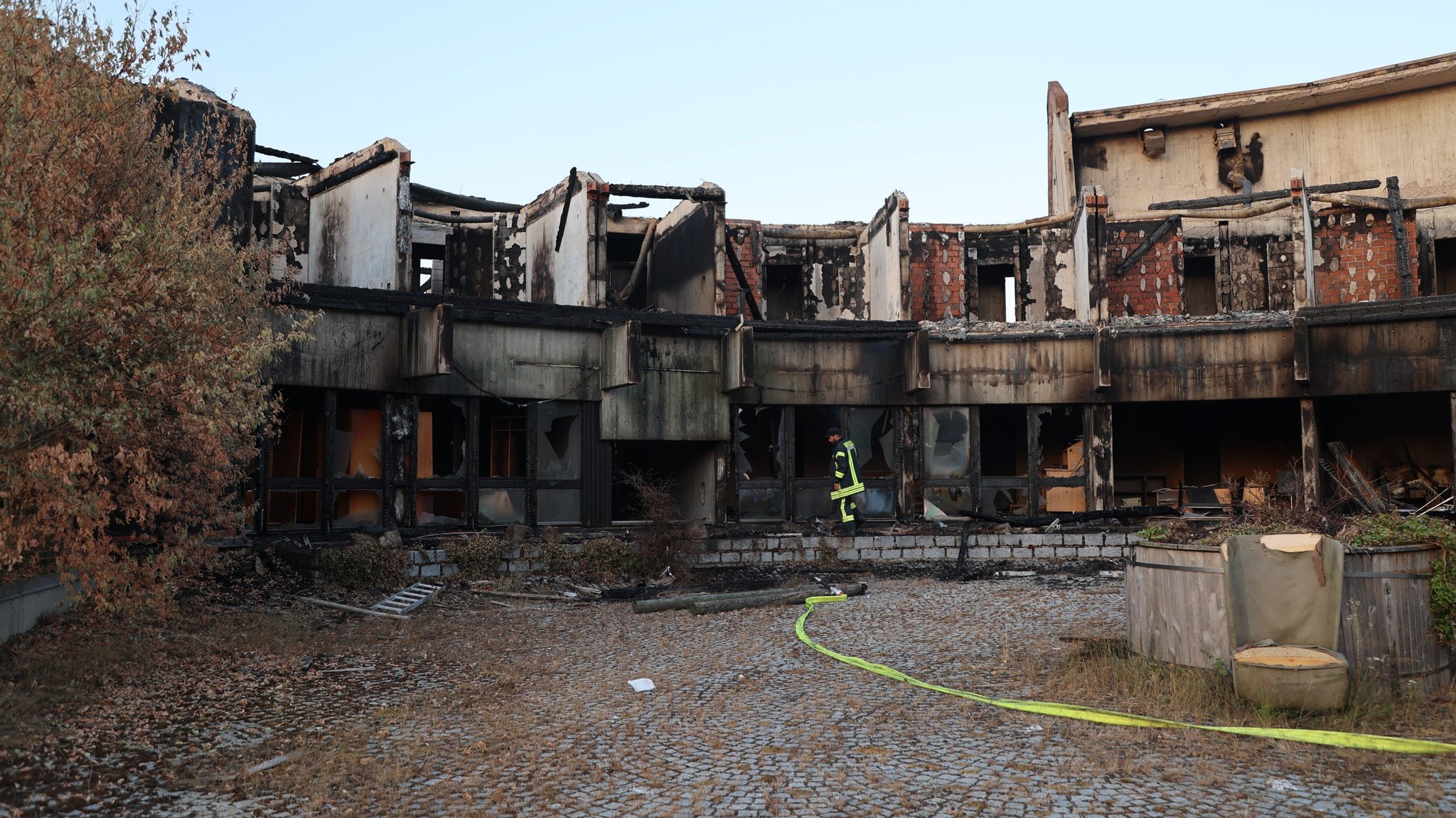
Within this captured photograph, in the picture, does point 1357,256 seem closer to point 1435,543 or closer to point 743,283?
point 743,283

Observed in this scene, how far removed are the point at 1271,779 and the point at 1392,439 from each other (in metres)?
21.8

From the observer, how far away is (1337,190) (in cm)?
2525

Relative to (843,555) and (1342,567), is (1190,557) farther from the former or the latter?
(843,555)

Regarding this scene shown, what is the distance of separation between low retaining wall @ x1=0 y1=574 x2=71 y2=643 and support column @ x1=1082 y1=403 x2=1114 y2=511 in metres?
16.6

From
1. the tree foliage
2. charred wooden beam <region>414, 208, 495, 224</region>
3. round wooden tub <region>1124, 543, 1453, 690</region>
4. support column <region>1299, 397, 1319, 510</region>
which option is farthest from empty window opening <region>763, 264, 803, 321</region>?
round wooden tub <region>1124, 543, 1453, 690</region>

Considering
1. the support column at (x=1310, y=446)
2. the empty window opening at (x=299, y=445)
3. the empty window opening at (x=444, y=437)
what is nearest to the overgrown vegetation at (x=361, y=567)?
the empty window opening at (x=299, y=445)

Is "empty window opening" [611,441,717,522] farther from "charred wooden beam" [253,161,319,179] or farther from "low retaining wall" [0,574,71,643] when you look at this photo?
"charred wooden beam" [253,161,319,179]

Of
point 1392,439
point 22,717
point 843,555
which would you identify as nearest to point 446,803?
point 22,717

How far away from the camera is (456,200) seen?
26031 mm

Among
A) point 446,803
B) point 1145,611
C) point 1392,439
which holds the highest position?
point 1392,439

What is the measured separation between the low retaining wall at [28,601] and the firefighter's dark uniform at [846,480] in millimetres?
11307

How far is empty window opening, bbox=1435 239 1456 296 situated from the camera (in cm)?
2517

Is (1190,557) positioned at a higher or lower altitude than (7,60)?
lower

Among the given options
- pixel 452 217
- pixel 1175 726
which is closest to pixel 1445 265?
pixel 452 217
